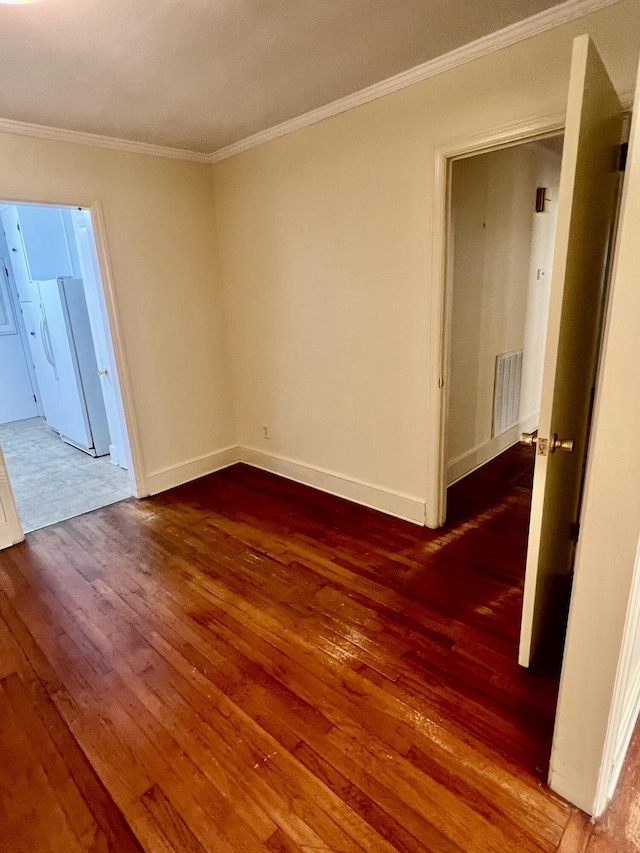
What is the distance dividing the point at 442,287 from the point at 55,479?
11.1ft

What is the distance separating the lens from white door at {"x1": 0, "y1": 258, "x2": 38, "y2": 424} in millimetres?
5504

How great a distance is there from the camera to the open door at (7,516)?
110 inches

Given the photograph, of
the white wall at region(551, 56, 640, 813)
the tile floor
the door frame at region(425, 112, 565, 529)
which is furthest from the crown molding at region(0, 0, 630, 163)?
the tile floor

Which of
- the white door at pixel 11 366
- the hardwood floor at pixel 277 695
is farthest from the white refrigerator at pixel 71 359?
the hardwood floor at pixel 277 695

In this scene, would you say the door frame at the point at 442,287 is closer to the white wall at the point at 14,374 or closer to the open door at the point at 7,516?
the open door at the point at 7,516

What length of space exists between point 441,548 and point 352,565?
1.72 ft

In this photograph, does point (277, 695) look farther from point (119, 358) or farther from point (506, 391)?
point (506, 391)

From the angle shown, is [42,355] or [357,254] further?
[42,355]

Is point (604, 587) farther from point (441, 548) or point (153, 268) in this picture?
point (153, 268)

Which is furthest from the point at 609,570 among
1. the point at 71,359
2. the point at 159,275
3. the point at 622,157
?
the point at 71,359

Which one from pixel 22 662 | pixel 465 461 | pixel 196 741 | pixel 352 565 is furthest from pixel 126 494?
pixel 465 461

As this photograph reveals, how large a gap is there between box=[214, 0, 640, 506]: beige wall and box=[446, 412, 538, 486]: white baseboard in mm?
712

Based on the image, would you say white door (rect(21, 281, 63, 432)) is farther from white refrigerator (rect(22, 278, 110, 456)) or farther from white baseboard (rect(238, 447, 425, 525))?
white baseboard (rect(238, 447, 425, 525))

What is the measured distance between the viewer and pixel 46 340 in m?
4.52
